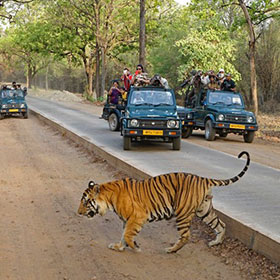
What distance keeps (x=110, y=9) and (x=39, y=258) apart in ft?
115

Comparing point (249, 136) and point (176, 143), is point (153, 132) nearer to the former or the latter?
point (176, 143)

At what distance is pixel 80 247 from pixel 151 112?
757cm

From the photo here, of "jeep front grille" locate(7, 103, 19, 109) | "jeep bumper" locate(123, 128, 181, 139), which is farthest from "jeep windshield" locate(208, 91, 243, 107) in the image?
"jeep front grille" locate(7, 103, 19, 109)

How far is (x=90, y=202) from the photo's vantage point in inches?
211

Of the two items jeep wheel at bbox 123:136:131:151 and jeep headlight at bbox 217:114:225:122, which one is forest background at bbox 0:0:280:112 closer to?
jeep headlight at bbox 217:114:225:122

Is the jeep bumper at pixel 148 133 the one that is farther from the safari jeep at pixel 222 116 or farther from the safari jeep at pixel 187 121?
the safari jeep at pixel 187 121

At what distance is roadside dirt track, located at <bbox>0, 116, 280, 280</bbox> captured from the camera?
501 cm

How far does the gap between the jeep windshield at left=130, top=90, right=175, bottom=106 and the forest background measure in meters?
10.3

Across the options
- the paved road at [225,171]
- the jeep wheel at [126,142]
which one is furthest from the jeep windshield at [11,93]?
the jeep wheel at [126,142]

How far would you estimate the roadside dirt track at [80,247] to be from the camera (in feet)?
16.4

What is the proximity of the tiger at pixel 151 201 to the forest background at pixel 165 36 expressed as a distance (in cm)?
1869

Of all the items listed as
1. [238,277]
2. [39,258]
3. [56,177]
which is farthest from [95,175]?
[238,277]

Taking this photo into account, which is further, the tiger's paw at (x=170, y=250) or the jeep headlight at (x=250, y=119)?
the jeep headlight at (x=250, y=119)

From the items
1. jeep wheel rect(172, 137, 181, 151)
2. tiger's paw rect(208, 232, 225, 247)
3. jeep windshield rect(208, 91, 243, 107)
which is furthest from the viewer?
jeep windshield rect(208, 91, 243, 107)
